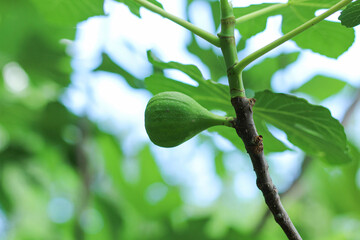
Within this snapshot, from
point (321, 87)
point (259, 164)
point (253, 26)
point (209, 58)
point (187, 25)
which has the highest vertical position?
point (209, 58)

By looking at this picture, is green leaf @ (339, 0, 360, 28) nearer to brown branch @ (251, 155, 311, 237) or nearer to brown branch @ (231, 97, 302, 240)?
brown branch @ (231, 97, 302, 240)

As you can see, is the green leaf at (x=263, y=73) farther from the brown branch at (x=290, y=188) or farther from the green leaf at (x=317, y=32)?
the green leaf at (x=317, y=32)

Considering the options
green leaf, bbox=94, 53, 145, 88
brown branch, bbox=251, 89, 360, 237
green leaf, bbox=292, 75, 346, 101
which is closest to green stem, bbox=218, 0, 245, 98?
green leaf, bbox=94, 53, 145, 88

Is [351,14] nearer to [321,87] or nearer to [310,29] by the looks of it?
[310,29]

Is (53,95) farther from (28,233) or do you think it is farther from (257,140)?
(257,140)

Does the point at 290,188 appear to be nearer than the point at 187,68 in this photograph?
No

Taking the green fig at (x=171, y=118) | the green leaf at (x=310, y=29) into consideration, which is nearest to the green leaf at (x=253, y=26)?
the green leaf at (x=310, y=29)

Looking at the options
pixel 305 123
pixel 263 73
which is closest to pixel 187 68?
pixel 305 123
